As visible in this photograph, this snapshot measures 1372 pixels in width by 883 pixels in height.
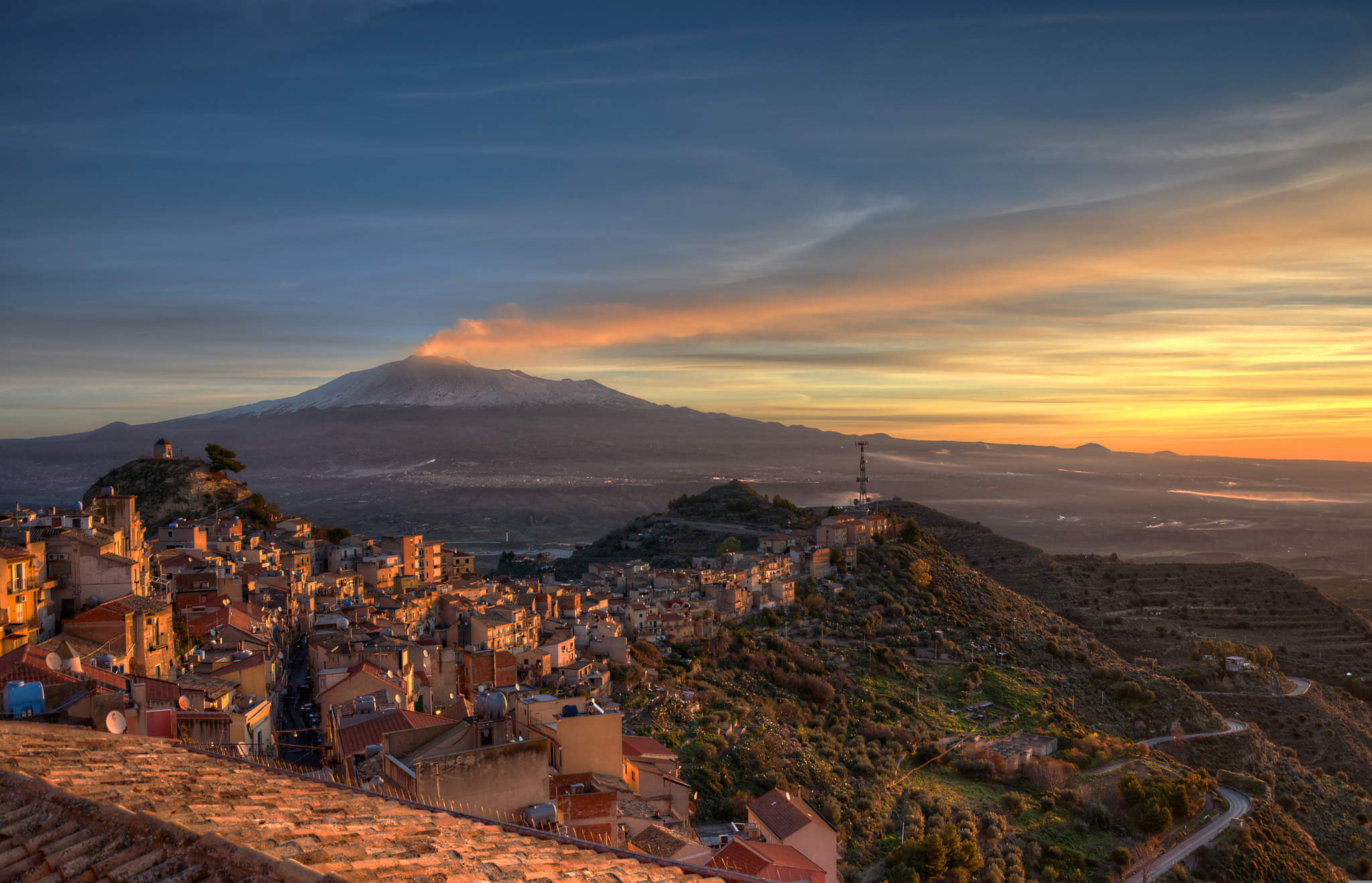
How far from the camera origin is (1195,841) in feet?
69.0

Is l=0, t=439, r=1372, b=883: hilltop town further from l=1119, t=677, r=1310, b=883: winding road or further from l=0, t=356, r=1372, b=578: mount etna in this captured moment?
l=0, t=356, r=1372, b=578: mount etna

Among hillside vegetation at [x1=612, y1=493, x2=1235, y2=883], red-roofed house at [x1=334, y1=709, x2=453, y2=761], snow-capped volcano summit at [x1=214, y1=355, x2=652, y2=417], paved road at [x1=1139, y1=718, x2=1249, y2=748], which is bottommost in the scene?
paved road at [x1=1139, y1=718, x2=1249, y2=748]

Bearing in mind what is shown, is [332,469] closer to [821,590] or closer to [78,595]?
[821,590]

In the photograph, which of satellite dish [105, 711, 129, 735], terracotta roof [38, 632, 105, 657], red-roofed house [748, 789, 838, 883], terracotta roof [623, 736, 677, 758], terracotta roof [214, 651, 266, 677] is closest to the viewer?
satellite dish [105, 711, 129, 735]

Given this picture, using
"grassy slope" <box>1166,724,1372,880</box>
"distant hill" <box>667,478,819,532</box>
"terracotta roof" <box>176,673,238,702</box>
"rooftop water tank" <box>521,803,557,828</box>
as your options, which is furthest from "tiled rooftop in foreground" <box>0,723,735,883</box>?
"distant hill" <box>667,478,819,532</box>

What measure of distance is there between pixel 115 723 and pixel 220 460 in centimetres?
4475

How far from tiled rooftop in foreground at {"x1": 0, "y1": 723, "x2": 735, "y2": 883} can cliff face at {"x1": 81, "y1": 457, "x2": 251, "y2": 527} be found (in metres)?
39.8

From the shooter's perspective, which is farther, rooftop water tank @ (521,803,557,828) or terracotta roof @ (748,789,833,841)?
terracotta roof @ (748,789,833,841)

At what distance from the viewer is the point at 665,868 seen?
4.82 metres

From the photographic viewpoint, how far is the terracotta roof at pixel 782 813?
14.1 meters

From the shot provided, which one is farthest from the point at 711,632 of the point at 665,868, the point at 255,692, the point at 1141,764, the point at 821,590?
the point at 665,868

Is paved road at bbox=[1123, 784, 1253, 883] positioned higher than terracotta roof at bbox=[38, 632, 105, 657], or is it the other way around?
terracotta roof at bbox=[38, 632, 105, 657]

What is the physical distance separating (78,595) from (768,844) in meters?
14.0

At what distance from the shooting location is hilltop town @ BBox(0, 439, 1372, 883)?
934 centimetres
